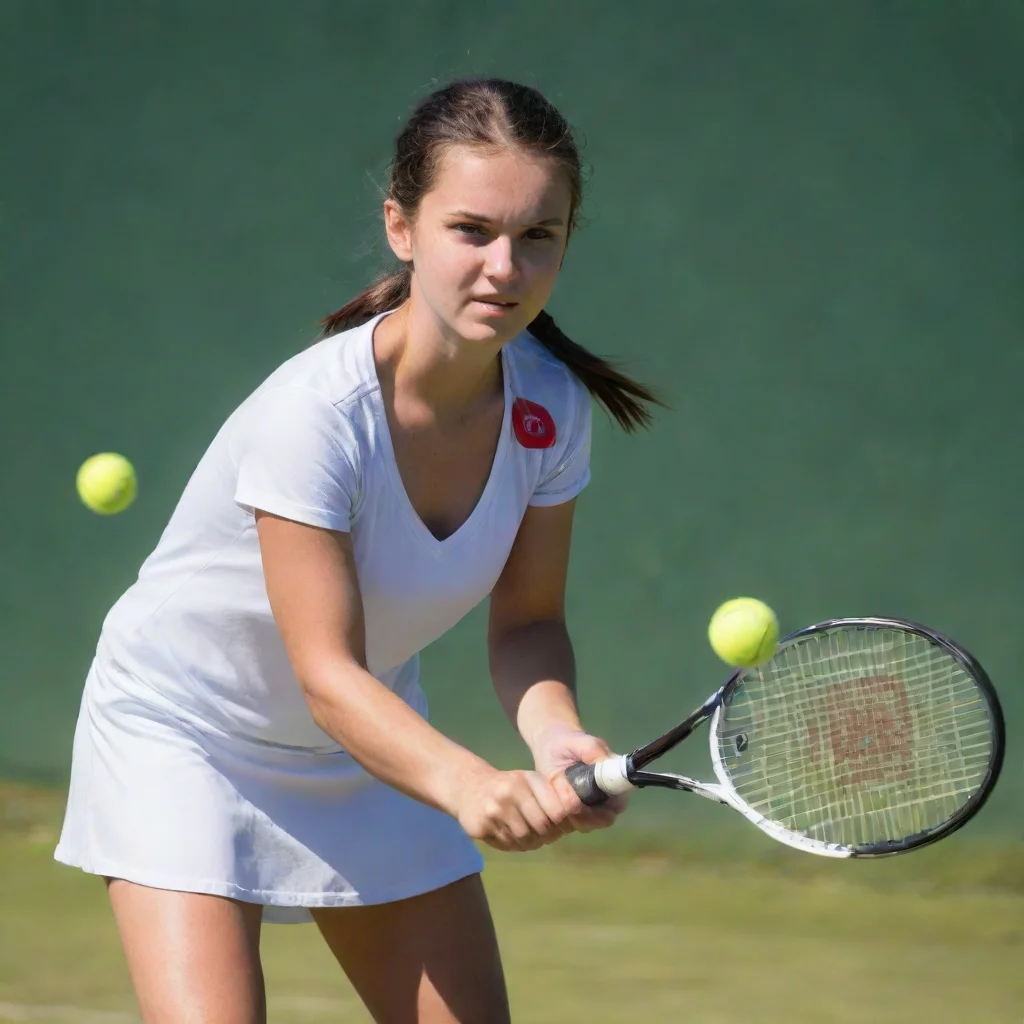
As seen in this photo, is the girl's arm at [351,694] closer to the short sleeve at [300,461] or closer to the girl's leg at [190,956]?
the short sleeve at [300,461]

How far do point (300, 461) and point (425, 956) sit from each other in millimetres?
686

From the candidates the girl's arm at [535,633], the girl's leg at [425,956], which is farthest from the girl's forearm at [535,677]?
the girl's leg at [425,956]

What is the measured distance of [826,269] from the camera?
450cm

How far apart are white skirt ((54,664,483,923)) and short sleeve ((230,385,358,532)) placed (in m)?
0.37

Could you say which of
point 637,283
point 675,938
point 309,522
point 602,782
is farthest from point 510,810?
point 637,283

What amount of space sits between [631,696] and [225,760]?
8.59ft

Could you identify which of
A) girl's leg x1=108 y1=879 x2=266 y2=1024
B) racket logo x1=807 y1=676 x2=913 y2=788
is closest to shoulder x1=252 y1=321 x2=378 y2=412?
girl's leg x1=108 y1=879 x2=266 y2=1024

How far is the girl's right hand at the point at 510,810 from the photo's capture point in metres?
1.76

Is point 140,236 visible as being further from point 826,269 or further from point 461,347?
point 461,347

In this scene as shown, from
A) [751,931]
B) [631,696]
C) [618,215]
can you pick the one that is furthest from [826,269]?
[751,931]

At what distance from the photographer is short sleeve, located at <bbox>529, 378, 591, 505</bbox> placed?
7.32 ft

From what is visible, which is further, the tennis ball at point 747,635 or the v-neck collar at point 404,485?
the tennis ball at point 747,635

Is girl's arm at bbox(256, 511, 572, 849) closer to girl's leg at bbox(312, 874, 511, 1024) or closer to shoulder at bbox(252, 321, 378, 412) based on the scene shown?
shoulder at bbox(252, 321, 378, 412)

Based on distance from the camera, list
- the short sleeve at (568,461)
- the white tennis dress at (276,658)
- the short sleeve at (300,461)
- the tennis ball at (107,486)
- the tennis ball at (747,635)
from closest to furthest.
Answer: the short sleeve at (300,461)
the white tennis dress at (276,658)
the tennis ball at (747,635)
the short sleeve at (568,461)
the tennis ball at (107,486)
